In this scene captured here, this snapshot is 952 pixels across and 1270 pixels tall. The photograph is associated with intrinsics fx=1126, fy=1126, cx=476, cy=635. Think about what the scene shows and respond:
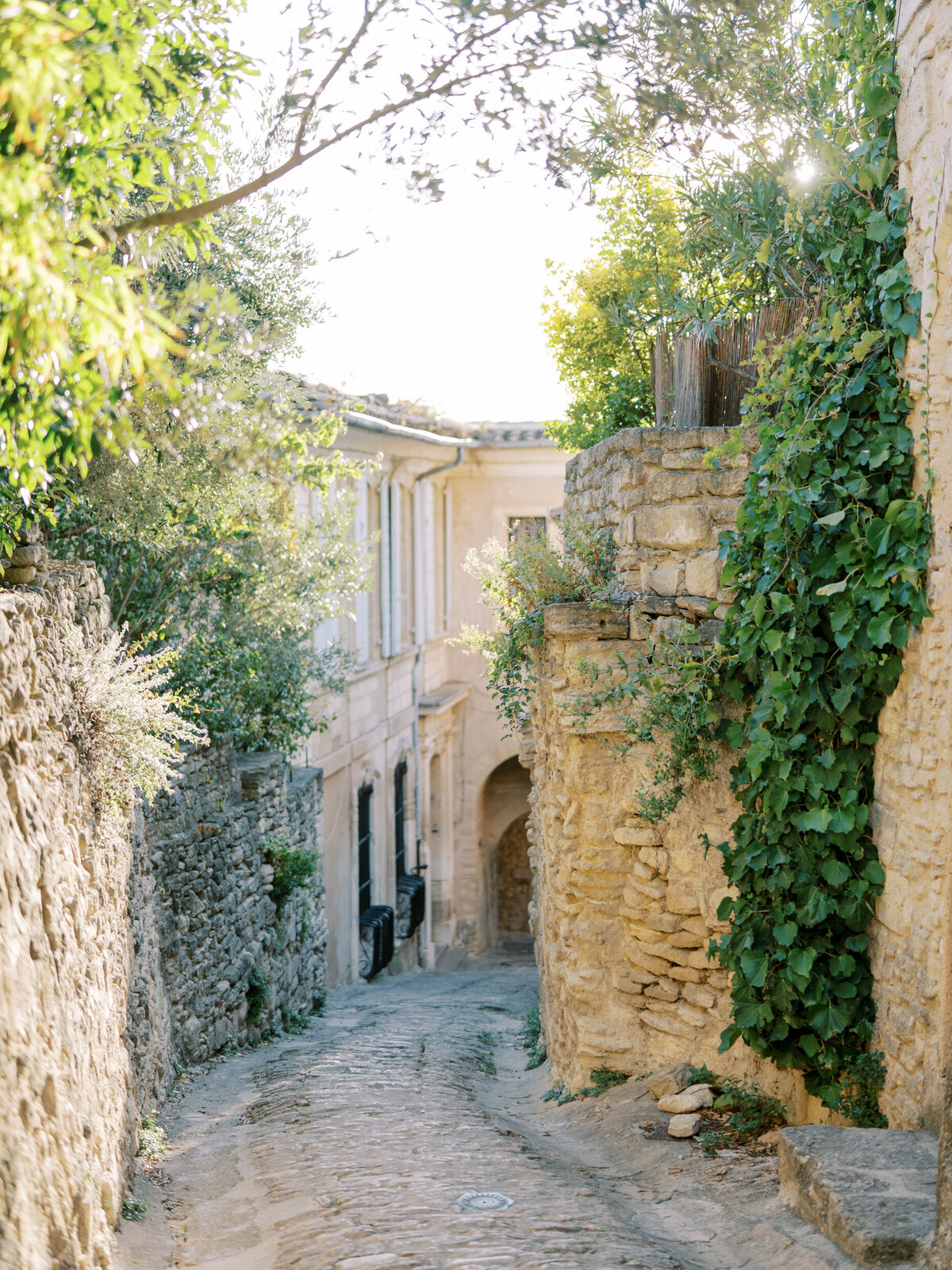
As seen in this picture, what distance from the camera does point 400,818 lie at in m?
16.6

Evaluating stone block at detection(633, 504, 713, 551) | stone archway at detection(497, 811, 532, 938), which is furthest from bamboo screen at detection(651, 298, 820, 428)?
stone archway at detection(497, 811, 532, 938)

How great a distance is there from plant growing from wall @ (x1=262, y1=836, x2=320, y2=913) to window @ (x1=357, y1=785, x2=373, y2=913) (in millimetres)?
4532

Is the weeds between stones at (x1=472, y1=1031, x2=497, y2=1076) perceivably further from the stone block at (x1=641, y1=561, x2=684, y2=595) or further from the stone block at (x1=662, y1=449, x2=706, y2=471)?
the stone block at (x1=662, y1=449, x2=706, y2=471)

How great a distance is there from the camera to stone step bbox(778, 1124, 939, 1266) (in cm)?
342

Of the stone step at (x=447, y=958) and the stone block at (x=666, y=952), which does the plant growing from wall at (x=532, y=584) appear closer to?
the stone block at (x=666, y=952)

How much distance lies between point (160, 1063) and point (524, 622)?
3.19 m

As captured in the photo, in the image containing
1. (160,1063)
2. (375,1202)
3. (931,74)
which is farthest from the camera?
(160,1063)

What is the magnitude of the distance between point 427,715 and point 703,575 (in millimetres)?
11785

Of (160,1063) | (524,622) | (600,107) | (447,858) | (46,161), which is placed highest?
(600,107)

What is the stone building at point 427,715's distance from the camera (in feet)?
44.4

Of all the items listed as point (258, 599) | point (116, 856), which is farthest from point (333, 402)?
point (116, 856)

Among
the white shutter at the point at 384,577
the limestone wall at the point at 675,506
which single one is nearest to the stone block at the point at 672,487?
the limestone wall at the point at 675,506

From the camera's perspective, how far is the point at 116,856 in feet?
17.1

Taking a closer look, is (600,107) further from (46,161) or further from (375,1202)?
(375,1202)
